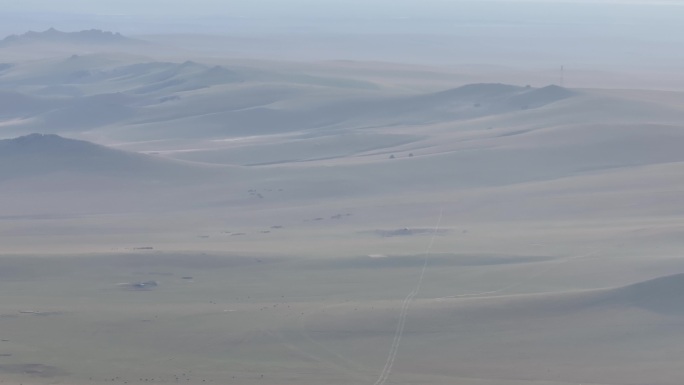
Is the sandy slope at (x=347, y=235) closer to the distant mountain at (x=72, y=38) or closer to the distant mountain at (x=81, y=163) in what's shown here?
the distant mountain at (x=81, y=163)

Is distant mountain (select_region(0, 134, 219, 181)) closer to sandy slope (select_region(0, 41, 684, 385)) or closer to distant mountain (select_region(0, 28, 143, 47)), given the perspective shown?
sandy slope (select_region(0, 41, 684, 385))

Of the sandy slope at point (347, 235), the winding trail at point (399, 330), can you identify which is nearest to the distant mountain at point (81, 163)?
the sandy slope at point (347, 235)

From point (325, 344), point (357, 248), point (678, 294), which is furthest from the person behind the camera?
point (357, 248)

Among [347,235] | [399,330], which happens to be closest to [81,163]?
[347,235]

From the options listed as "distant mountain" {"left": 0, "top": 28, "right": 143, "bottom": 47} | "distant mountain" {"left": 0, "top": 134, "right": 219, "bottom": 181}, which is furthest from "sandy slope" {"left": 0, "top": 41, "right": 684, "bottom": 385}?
"distant mountain" {"left": 0, "top": 28, "right": 143, "bottom": 47}

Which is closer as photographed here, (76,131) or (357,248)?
(357,248)

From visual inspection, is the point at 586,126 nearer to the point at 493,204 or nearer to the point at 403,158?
the point at 403,158

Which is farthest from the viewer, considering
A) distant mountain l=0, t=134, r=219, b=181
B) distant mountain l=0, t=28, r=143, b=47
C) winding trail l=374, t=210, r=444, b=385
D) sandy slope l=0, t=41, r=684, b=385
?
distant mountain l=0, t=28, r=143, b=47

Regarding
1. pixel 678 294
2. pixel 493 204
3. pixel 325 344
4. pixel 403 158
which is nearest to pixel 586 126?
pixel 403 158
